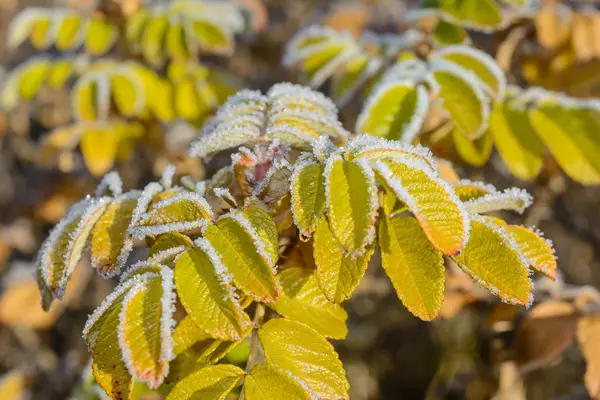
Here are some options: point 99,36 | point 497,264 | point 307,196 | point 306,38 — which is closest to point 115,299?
point 307,196

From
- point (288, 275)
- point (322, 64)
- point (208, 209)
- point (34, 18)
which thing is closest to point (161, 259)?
point (208, 209)

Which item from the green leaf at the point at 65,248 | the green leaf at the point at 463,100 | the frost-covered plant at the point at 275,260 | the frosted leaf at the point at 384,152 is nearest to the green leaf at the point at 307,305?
the frost-covered plant at the point at 275,260

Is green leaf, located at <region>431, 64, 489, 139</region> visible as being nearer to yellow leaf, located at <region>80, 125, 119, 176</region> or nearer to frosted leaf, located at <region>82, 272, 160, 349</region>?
frosted leaf, located at <region>82, 272, 160, 349</region>

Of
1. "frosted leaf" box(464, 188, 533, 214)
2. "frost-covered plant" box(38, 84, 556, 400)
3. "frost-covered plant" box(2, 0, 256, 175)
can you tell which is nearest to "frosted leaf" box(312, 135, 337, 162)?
"frost-covered plant" box(38, 84, 556, 400)

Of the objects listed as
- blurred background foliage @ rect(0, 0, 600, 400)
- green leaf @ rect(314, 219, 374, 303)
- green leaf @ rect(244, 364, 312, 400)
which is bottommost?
blurred background foliage @ rect(0, 0, 600, 400)

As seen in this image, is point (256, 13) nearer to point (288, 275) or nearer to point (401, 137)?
point (401, 137)

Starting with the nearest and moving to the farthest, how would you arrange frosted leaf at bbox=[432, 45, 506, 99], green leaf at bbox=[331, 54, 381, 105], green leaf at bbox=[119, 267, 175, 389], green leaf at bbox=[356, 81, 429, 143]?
green leaf at bbox=[119, 267, 175, 389]
green leaf at bbox=[356, 81, 429, 143]
frosted leaf at bbox=[432, 45, 506, 99]
green leaf at bbox=[331, 54, 381, 105]

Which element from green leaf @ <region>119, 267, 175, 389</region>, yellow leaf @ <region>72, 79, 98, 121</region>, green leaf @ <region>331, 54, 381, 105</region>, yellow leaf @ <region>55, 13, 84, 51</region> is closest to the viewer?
green leaf @ <region>119, 267, 175, 389</region>
